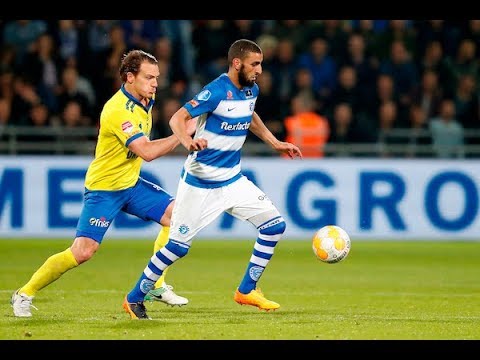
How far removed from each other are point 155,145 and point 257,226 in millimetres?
1184

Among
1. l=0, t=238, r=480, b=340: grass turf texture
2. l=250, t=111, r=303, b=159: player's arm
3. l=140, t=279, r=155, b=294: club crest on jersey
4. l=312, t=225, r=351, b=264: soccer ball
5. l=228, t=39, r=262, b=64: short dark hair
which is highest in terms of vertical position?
l=228, t=39, r=262, b=64: short dark hair

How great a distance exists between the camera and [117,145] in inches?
361

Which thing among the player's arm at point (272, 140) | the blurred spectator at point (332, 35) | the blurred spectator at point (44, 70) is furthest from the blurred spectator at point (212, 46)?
the player's arm at point (272, 140)

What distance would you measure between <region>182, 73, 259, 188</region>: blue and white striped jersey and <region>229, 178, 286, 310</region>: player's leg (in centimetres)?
19

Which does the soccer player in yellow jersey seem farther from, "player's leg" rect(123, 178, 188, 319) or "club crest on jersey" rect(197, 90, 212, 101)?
"club crest on jersey" rect(197, 90, 212, 101)

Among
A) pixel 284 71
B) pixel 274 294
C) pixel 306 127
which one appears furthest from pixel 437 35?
pixel 274 294

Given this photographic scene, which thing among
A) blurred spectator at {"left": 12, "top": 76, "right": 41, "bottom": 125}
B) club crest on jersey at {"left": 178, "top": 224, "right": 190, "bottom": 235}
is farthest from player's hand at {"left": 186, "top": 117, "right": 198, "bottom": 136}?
blurred spectator at {"left": 12, "top": 76, "right": 41, "bottom": 125}

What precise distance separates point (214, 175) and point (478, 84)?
984 cm

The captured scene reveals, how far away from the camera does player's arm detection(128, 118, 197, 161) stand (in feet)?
27.9

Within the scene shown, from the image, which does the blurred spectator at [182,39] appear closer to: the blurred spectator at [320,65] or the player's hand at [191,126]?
the blurred spectator at [320,65]

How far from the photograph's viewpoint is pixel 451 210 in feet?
51.6

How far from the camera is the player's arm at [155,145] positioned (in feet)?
27.9

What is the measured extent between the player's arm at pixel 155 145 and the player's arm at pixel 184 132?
0.14 ft

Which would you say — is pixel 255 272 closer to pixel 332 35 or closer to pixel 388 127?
pixel 388 127
